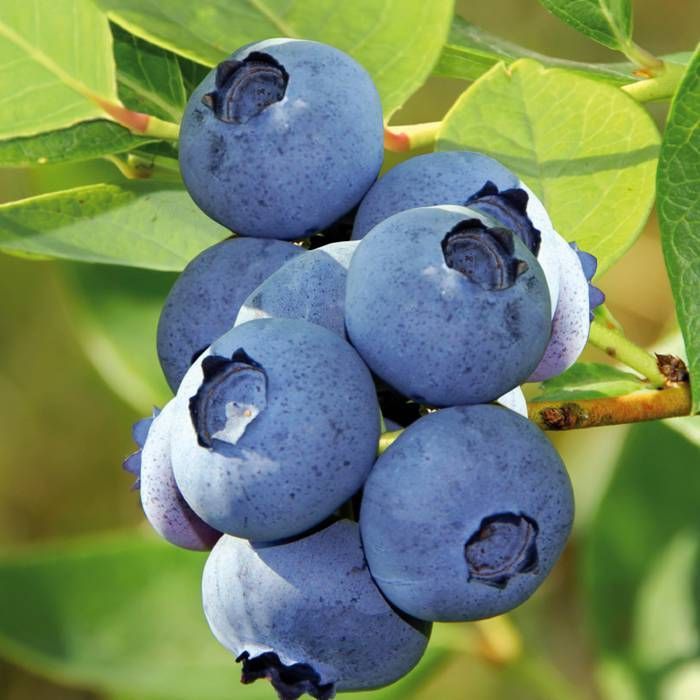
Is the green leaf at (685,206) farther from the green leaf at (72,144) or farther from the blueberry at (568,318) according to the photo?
the green leaf at (72,144)

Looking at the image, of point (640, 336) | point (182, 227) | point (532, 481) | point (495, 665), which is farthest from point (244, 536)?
point (640, 336)

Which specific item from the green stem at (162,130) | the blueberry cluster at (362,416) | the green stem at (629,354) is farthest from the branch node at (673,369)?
the green stem at (162,130)

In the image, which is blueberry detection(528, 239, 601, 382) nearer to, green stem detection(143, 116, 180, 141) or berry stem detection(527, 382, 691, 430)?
berry stem detection(527, 382, 691, 430)

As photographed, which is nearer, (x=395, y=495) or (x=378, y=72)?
(x=395, y=495)

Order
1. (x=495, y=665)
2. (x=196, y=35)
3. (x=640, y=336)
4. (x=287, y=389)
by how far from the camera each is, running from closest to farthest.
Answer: (x=287, y=389)
(x=196, y=35)
(x=495, y=665)
(x=640, y=336)

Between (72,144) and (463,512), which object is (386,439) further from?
(72,144)

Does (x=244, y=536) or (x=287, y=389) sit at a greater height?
(x=287, y=389)

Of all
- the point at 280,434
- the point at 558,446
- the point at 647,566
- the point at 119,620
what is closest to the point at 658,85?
the point at 280,434

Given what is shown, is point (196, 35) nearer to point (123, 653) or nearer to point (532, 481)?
point (532, 481)

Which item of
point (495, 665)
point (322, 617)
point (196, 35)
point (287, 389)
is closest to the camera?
point (287, 389)
